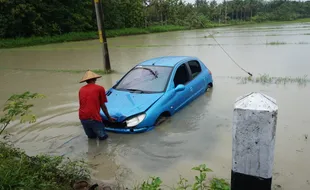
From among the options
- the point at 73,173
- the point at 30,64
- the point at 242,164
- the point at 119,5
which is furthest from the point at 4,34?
the point at 242,164

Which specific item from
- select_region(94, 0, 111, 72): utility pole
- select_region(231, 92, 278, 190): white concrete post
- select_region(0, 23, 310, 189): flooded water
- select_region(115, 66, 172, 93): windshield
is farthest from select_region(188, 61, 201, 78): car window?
select_region(94, 0, 111, 72): utility pole

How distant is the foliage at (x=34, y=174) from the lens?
9.78ft

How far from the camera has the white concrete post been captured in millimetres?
1996

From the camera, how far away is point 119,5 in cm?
4941

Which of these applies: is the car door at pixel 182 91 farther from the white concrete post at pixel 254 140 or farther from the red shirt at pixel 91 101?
the white concrete post at pixel 254 140

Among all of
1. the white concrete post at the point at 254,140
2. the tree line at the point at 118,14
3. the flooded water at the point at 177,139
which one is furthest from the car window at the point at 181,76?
the tree line at the point at 118,14

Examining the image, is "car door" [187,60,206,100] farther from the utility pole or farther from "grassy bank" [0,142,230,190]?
the utility pole

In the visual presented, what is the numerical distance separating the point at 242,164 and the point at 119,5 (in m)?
50.6

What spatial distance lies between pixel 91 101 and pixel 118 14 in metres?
45.7

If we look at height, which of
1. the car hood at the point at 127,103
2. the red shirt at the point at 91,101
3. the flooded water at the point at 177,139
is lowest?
the flooded water at the point at 177,139

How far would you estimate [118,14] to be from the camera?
1890 inches

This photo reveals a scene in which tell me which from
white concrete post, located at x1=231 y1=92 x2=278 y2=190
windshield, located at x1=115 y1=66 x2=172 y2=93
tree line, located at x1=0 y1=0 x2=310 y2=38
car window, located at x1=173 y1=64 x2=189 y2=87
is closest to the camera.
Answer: white concrete post, located at x1=231 y1=92 x2=278 y2=190

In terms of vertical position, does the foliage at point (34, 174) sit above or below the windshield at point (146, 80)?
below

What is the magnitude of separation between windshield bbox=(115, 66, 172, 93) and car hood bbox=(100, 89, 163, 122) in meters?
0.25
